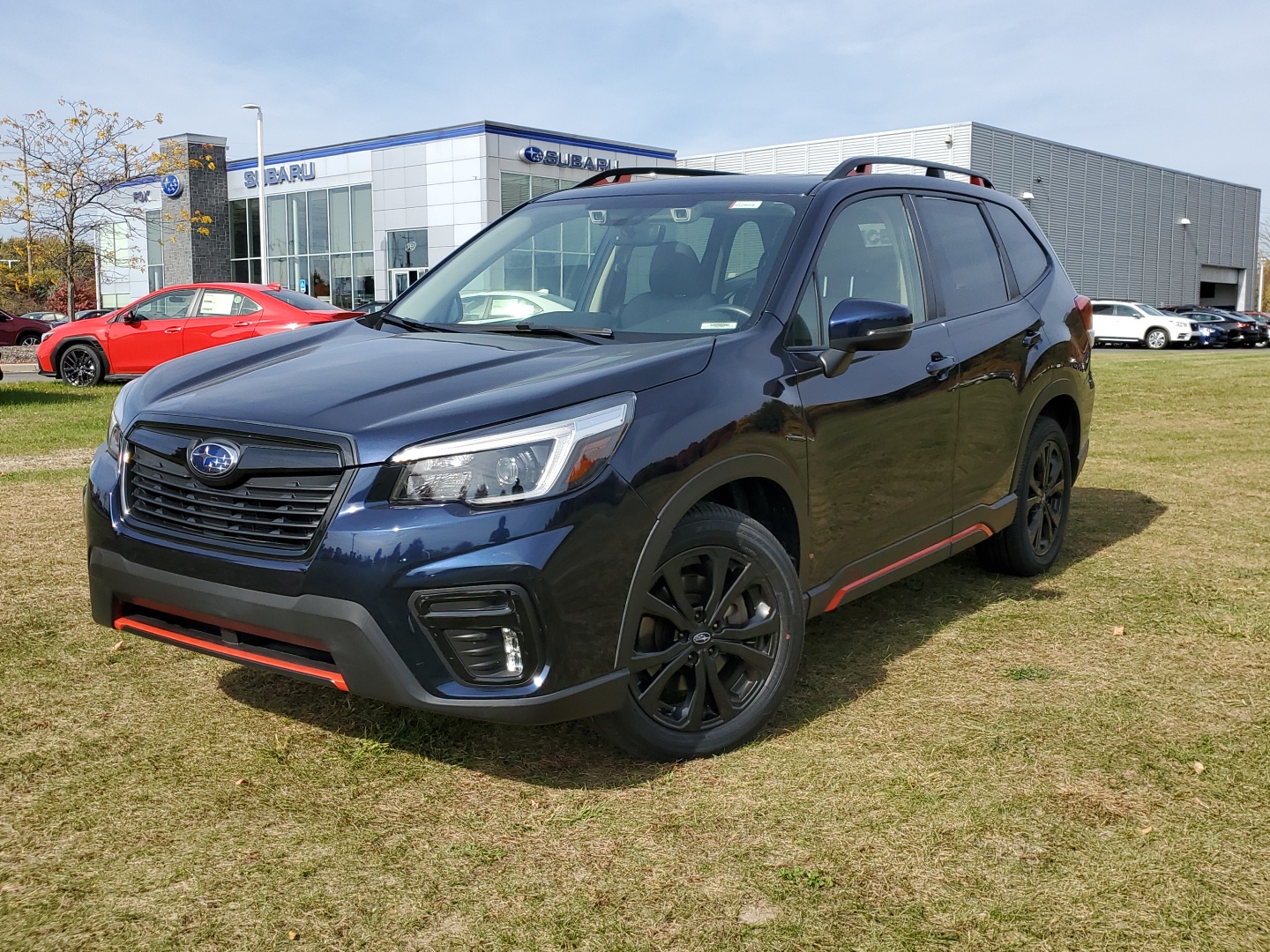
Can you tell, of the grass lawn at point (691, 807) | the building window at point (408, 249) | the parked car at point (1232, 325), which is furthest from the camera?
the parked car at point (1232, 325)

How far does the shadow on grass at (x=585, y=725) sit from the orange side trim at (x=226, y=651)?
24.8 inches

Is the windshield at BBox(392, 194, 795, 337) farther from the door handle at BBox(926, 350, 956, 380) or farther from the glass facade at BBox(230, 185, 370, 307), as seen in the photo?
the glass facade at BBox(230, 185, 370, 307)

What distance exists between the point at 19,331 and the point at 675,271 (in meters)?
32.1

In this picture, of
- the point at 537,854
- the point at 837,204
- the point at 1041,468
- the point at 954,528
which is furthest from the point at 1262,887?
the point at 1041,468

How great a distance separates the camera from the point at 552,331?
398 cm

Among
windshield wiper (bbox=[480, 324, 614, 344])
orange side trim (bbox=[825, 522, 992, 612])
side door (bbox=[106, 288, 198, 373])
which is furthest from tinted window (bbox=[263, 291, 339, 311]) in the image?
windshield wiper (bbox=[480, 324, 614, 344])

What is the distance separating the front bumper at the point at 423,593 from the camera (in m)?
2.96

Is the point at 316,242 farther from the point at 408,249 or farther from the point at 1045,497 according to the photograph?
the point at 1045,497

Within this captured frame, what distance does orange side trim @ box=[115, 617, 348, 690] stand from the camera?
309 centimetres

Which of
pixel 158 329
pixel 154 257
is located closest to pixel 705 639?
pixel 158 329

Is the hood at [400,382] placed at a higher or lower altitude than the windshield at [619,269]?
lower

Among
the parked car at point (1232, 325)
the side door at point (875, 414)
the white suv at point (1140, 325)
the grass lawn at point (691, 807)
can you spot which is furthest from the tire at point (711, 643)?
the parked car at point (1232, 325)

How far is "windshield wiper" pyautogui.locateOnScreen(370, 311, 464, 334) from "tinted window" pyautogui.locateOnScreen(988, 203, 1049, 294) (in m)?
2.76

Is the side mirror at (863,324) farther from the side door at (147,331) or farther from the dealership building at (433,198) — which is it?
the dealership building at (433,198)
